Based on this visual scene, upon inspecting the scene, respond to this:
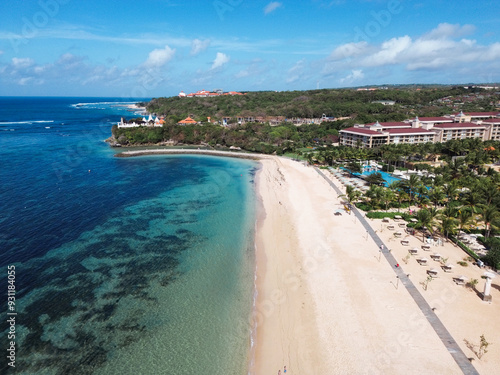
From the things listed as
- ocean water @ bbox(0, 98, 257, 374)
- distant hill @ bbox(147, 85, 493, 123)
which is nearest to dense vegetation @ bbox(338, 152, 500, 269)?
ocean water @ bbox(0, 98, 257, 374)

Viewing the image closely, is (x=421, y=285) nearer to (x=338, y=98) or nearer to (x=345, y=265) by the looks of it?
(x=345, y=265)

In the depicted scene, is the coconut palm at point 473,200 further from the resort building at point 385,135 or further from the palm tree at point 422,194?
the resort building at point 385,135

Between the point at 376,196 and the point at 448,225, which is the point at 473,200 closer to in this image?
the point at 448,225

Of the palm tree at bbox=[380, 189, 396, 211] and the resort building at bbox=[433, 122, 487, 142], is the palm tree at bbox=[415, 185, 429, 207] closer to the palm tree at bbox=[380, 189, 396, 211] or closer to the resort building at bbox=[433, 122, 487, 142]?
the palm tree at bbox=[380, 189, 396, 211]

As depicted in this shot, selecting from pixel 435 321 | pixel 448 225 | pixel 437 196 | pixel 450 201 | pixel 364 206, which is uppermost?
pixel 437 196

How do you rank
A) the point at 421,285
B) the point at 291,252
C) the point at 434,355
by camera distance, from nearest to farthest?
the point at 434,355, the point at 421,285, the point at 291,252

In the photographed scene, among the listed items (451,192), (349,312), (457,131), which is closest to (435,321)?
(349,312)

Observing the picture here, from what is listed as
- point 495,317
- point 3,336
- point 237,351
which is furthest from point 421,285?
point 3,336
